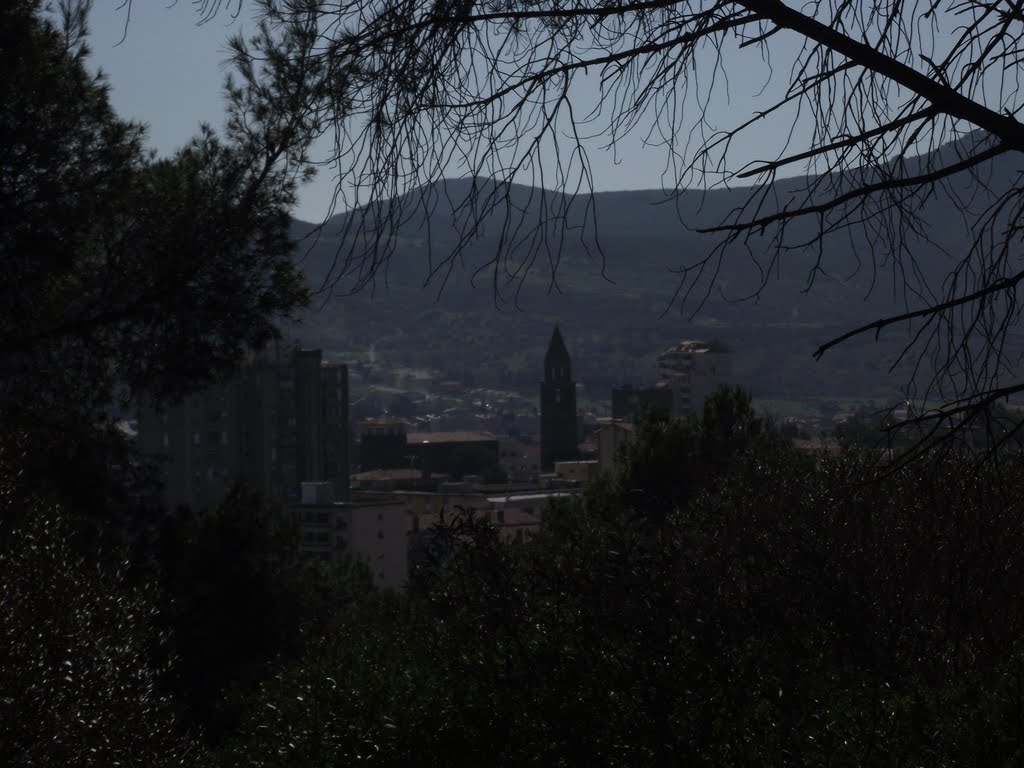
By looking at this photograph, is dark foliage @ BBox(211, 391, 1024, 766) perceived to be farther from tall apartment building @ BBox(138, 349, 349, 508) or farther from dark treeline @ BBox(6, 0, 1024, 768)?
tall apartment building @ BBox(138, 349, 349, 508)

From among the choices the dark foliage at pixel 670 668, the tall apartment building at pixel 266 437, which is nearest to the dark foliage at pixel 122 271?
the dark foliage at pixel 670 668

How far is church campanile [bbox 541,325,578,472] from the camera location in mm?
90250

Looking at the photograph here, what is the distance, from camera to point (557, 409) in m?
91.3

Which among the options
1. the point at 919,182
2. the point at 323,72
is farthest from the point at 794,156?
the point at 323,72

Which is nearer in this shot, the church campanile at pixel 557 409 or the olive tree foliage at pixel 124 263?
the olive tree foliage at pixel 124 263

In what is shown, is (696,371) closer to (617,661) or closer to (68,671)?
(68,671)

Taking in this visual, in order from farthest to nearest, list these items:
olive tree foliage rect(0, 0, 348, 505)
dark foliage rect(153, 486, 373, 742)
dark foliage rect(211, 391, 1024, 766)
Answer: dark foliage rect(153, 486, 373, 742) < olive tree foliage rect(0, 0, 348, 505) < dark foliage rect(211, 391, 1024, 766)

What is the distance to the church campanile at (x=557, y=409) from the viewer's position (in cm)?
9025

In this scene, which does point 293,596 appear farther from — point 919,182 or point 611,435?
point 611,435

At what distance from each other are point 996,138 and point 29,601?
4.19m

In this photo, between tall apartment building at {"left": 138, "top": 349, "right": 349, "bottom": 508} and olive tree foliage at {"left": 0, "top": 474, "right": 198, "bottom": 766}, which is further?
tall apartment building at {"left": 138, "top": 349, "right": 349, "bottom": 508}

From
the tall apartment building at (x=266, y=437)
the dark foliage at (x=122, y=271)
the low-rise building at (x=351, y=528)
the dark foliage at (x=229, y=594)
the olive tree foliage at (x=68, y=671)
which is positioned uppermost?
the dark foliage at (x=122, y=271)

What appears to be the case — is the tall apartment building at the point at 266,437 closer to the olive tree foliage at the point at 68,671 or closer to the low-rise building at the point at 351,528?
the low-rise building at the point at 351,528

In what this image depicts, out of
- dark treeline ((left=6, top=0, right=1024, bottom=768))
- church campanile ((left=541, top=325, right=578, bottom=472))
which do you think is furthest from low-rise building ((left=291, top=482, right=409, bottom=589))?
dark treeline ((left=6, top=0, right=1024, bottom=768))
